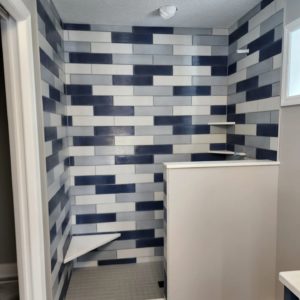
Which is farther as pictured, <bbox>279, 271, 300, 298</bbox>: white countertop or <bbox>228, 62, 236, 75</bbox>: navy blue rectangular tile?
<bbox>228, 62, 236, 75</bbox>: navy blue rectangular tile

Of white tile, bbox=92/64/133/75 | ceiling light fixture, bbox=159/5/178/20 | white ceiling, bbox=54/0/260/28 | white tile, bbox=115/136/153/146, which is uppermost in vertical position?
white ceiling, bbox=54/0/260/28

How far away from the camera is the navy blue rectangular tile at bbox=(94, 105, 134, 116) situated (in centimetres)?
218

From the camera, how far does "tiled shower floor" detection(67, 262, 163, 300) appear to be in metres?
1.92

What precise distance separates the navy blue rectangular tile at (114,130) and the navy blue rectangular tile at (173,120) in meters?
0.25

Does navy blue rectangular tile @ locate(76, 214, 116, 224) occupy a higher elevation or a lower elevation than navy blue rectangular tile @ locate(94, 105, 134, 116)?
lower

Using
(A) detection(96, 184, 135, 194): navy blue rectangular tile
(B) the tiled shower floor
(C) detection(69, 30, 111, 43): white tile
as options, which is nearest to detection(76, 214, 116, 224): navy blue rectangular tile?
(A) detection(96, 184, 135, 194): navy blue rectangular tile

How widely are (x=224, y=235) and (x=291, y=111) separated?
0.90m

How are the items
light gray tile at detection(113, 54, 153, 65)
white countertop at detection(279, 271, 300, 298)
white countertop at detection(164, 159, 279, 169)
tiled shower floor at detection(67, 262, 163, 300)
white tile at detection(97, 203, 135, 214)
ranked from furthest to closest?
white tile at detection(97, 203, 135, 214) → light gray tile at detection(113, 54, 153, 65) → tiled shower floor at detection(67, 262, 163, 300) → white countertop at detection(164, 159, 279, 169) → white countertop at detection(279, 271, 300, 298)

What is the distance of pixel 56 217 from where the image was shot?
169 centimetres

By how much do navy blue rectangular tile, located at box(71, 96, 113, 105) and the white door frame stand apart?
2.79 feet

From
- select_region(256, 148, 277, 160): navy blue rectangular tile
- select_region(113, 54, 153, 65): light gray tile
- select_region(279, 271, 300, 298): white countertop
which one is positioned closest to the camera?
select_region(279, 271, 300, 298): white countertop

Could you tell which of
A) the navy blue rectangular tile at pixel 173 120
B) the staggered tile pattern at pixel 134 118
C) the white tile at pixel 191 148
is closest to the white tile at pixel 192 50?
the staggered tile pattern at pixel 134 118

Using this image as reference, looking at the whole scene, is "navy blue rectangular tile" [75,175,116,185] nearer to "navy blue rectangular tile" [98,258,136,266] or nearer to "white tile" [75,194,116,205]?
"white tile" [75,194,116,205]

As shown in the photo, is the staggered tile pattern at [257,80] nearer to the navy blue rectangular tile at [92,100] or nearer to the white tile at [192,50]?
the white tile at [192,50]
